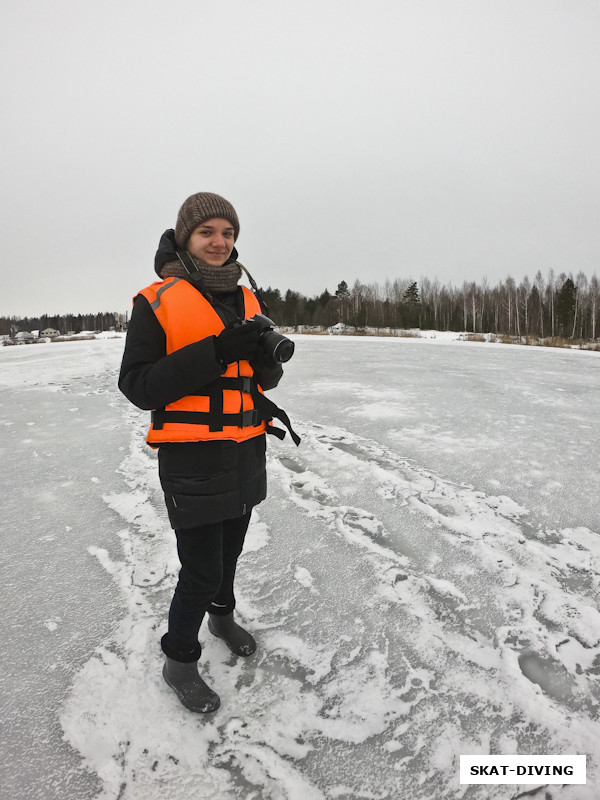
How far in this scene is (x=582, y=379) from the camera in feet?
28.8

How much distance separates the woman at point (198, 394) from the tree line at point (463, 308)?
41877 millimetres

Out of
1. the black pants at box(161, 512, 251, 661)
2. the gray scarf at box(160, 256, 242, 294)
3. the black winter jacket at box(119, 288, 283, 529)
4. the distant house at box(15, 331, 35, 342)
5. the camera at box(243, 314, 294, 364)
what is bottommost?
the black pants at box(161, 512, 251, 661)

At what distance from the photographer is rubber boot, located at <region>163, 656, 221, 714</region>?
1.50 meters

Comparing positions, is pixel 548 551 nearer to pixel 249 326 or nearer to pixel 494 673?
pixel 494 673

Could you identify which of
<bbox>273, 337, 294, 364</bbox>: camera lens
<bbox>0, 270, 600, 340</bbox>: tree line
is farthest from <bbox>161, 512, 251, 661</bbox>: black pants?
<bbox>0, 270, 600, 340</bbox>: tree line

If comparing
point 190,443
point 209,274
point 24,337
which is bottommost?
point 190,443

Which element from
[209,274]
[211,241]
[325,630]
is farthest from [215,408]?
[325,630]

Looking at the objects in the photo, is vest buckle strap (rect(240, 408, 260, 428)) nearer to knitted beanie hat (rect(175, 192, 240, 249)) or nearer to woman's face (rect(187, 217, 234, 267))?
woman's face (rect(187, 217, 234, 267))

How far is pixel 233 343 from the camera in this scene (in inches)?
52.8

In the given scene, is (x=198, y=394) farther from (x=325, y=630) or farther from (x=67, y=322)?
(x=67, y=322)

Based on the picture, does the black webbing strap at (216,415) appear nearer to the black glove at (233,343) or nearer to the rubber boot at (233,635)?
the black glove at (233,343)

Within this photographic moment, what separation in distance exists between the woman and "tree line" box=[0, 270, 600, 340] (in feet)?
137

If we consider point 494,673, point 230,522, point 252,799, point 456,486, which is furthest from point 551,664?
point 456,486

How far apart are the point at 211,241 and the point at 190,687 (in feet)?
5.03
